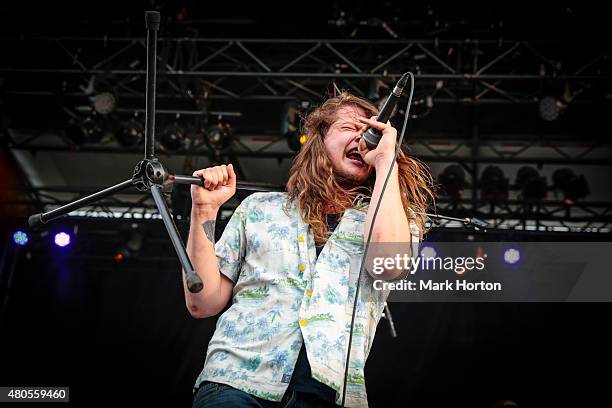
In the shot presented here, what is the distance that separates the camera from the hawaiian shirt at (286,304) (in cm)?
156

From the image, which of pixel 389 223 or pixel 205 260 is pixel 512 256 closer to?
pixel 389 223

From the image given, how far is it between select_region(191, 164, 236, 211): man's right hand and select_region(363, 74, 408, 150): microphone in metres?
0.35

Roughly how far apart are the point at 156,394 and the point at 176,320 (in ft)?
2.86

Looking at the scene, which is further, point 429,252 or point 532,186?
point 532,186

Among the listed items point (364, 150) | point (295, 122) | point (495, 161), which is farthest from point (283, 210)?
point (495, 161)

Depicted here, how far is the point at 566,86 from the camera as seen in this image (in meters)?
6.12

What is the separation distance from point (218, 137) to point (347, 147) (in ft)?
15.6

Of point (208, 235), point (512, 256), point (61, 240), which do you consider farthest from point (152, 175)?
point (61, 240)

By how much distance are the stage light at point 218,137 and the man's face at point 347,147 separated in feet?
15.3

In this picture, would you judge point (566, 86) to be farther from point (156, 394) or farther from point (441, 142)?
point (156, 394)

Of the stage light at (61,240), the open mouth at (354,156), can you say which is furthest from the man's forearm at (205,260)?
the stage light at (61,240)

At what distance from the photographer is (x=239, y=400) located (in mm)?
1507

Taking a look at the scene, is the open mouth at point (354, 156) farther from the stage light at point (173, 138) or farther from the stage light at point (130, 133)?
the stage light at point (130, 133)

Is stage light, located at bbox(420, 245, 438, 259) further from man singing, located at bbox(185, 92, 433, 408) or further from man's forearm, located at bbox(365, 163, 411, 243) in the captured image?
man's forearm, located at bbox(365, 163, 411, 243)
